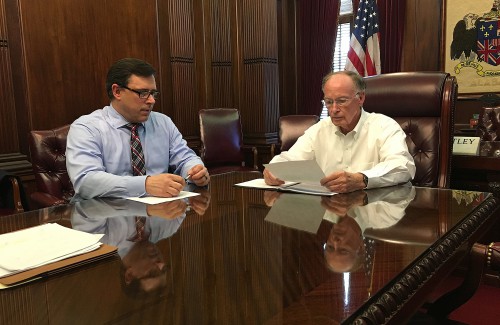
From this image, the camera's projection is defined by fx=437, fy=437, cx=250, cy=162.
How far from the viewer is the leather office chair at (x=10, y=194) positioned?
2.78m

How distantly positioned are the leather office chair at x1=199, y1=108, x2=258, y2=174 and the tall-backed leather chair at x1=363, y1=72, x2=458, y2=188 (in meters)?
2.20

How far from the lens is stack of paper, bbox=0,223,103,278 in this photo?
94cm

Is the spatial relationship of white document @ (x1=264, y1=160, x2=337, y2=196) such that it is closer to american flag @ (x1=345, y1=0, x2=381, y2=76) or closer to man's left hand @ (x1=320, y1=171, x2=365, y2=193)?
man's left hand @ (x1=320, y1=171, x2=365, y2=193)

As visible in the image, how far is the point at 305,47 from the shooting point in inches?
231

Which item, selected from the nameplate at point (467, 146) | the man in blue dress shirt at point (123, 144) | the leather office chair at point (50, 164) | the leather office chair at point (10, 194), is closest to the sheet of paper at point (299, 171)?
the man in blue dress shirt at point (123, 144)

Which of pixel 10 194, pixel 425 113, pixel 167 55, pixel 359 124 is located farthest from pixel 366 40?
pixel 10 194

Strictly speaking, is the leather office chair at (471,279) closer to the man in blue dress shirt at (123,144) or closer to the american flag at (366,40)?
the man in blue dress shirt at (123,144)

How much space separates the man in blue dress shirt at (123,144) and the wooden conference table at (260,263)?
0.97ft

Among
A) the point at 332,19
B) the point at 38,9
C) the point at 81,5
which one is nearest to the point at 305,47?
the point at 332,19

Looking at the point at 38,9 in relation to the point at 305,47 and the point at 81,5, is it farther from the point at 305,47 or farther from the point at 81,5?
the point at 305,47

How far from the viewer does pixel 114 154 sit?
2184 millimetres

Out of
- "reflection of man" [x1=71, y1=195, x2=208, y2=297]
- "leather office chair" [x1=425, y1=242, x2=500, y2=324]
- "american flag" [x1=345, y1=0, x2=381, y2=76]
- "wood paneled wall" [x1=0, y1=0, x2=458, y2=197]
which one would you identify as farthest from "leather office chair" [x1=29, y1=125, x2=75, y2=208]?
"american flag" [x1=345, y1=0, x2=381, y2=76]

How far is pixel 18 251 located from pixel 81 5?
3.48m

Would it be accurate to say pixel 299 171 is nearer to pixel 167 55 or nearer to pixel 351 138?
pixel 351 138
